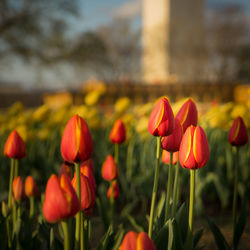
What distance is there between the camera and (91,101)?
241cm

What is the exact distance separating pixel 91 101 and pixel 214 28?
20955 millimetres

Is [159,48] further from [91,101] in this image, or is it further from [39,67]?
[91,101]

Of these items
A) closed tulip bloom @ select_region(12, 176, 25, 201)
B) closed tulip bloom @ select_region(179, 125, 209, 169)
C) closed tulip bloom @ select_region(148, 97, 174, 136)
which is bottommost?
closed tulip bloom @ select_region(12, 176, 25, 201)

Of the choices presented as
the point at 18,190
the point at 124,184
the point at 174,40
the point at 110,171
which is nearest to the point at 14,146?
the point at 18,190

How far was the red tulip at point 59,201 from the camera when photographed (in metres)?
0.61

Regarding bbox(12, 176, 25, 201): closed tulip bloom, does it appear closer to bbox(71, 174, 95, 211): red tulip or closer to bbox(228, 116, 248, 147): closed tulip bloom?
bbox(71, 174, 95, 211): red tulip

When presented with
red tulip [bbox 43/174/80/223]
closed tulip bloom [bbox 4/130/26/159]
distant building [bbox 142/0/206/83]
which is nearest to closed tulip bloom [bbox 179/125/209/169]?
red tulip [bbox 43/174/80/223]

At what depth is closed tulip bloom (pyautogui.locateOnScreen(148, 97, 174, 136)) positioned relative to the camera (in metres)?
0.80

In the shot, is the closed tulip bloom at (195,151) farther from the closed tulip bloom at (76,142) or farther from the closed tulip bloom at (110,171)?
the closed tulip bloom at (110,171)

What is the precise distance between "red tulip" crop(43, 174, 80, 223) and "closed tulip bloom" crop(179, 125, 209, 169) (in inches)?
10.9

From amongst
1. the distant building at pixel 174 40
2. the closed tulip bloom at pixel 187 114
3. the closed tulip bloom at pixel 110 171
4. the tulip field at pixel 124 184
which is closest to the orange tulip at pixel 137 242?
the tulip field at pixel 124 184

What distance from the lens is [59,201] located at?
614 mm

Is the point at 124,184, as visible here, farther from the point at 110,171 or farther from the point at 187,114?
the point at 187,114

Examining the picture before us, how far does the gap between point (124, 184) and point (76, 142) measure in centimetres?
137
